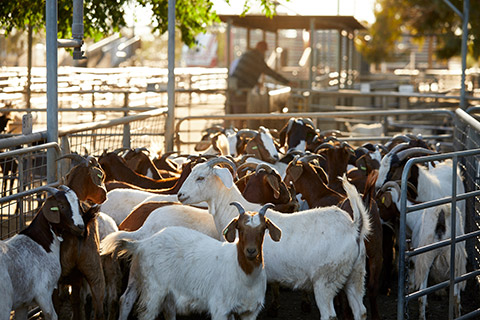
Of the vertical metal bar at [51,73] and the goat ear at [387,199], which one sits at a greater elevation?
the vertical metal bar at [51,73]

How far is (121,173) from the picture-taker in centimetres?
827

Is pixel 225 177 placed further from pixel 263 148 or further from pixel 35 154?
pixel 263 148

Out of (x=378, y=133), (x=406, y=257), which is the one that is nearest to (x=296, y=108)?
(x=378, y=133)

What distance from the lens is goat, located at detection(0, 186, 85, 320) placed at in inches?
201

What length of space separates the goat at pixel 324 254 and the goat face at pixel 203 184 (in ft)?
2.06

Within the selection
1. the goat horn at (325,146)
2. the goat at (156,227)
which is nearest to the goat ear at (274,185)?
the goat at (156,227)

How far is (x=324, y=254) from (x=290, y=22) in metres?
13.6

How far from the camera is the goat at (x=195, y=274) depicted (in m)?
5.73

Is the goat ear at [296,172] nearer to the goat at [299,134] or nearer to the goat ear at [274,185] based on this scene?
the goat ear at [274,185]

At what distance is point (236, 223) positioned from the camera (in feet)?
18.6

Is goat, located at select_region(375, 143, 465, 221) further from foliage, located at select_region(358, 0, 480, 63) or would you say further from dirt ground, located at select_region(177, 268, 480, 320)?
foliage, located at select_region(358, 0, 480, 63)

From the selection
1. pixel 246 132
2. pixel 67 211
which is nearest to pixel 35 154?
pixel 67 211

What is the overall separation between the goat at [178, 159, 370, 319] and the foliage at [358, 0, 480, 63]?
74.5 ft

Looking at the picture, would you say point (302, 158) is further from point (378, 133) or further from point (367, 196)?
point (378, 133)
